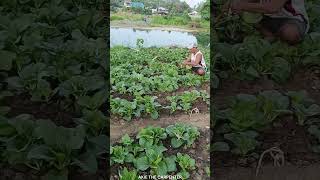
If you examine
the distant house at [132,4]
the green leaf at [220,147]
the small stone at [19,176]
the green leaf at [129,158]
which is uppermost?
the distant house at [132,4]

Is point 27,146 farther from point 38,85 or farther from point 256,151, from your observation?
point 256,151

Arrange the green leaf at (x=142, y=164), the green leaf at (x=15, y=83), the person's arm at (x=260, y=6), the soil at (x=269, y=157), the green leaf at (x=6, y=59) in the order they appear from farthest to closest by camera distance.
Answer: the person's arm at (x=260, y=6)
the green leaf at (x=6, y=59)
the green leaf at (x=15, y=83)
the soil at (x=269, y=157)
the green leaf at (x=142, y=164)

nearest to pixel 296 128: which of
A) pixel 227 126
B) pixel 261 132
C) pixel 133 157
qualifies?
pixel 261 132

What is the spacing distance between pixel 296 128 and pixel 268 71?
700 mm

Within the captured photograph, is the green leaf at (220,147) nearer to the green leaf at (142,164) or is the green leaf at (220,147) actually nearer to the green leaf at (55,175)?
the green leaf at (142,164)

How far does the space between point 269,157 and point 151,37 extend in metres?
1.14

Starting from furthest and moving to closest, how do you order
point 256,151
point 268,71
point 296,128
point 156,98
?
point 268,71 < point 296,128 < point 256,151 < point 156,98

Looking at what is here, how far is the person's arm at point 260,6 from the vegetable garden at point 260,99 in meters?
0.12

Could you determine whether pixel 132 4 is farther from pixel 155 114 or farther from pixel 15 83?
pixel 15 83

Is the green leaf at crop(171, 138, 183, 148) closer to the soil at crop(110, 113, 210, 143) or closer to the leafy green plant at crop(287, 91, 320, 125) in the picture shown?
the soil at crop(110, 113, 210, 143)

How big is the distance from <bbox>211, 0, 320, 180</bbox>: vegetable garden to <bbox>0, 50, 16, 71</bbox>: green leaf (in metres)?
1.42

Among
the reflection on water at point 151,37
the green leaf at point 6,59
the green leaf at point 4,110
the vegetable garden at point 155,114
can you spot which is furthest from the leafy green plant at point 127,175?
the green leaf at point 6,59

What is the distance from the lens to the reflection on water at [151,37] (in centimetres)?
267

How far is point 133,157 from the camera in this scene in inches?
110
